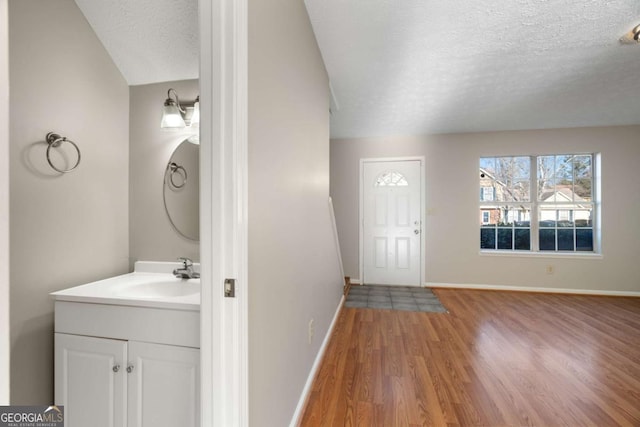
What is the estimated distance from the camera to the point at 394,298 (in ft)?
11.8

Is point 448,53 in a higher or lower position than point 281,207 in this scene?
higher

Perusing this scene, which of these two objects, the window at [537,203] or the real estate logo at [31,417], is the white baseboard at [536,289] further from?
the real estate logo at [31,417]

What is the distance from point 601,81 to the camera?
2.56 metres

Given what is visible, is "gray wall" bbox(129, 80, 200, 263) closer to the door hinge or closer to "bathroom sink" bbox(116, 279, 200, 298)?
"bathroom sink" bbox(116, 279, 200, 298)

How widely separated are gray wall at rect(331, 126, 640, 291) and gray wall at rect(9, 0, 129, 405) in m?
3.26

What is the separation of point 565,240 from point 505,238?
802mm

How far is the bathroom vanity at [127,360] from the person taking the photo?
104 cm

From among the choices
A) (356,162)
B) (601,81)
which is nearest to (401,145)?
(356,162)

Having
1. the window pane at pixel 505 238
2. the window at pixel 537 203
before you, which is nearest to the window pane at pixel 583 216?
the window at pixel 537 203

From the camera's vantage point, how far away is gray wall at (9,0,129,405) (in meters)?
1.19

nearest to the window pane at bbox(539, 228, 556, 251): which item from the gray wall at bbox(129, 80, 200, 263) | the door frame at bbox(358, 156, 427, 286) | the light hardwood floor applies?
the light hardwood floor

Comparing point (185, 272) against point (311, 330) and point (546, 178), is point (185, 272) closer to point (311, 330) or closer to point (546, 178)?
point (311, 330)

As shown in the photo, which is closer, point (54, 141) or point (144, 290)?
point (54, 141)

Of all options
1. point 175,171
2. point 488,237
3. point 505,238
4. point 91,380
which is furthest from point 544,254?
point 91,380
